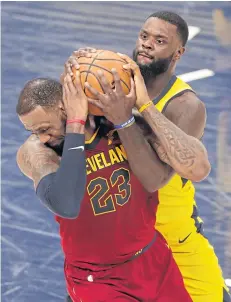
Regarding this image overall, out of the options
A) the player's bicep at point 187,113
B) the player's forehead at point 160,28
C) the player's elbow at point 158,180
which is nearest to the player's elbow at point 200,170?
the player's elbow at point 158,180

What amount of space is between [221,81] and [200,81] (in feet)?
0.75

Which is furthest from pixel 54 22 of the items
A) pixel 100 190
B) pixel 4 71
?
pixel 100 190

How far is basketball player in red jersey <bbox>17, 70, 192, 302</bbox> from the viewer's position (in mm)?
5090

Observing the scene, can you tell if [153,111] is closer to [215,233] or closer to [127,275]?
[127,275]

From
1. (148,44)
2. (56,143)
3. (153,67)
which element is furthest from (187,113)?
(56,143)

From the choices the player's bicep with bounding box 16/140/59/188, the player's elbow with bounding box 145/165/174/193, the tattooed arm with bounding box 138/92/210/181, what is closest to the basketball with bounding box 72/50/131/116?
the tattooed arm with bounding box 138/92/210/181

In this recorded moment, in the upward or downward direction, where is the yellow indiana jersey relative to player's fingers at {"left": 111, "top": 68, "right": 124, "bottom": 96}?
downward

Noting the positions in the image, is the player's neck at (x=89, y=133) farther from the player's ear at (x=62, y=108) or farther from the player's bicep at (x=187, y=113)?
the player's bicep at (x=187, y=113)

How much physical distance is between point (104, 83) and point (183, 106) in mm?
960

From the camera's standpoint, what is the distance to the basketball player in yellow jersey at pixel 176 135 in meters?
5.29

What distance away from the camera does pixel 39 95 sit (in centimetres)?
522

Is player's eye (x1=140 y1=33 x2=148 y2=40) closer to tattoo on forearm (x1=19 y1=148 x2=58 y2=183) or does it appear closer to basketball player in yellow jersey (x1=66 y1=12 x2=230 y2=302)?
basketball player in yellow jersey (x1=66 y1=12 x2=230 y2=302)

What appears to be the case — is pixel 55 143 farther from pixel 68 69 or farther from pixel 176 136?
pixel 176 136

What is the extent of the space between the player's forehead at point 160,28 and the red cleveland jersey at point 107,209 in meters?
0.91
